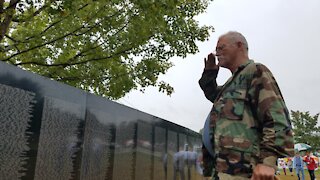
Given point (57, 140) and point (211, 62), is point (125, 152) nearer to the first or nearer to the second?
point (57, 140)

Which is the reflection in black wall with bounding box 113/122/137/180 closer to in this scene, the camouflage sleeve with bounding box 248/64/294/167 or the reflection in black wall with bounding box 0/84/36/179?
the reflection in black wall with bounding box 0/84/36/179

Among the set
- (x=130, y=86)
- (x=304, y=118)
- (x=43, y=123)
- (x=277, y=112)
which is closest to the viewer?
(x=277, y=112)

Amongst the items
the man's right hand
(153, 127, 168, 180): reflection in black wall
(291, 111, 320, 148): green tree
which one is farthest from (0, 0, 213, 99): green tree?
(291, 111, 320, 148): green tree

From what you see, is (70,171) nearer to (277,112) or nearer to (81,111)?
(81,111)

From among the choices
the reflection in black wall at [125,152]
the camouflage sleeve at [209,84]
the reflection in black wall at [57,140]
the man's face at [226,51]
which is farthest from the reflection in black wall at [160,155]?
the man's face at [226,51]

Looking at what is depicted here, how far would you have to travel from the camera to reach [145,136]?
6.19 meters

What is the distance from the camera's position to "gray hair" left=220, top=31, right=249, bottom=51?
84.4 inches

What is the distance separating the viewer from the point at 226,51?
2.15m

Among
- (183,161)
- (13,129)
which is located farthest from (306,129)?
(13,129)

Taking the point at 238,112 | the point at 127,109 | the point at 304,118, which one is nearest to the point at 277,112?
the point at 238,112

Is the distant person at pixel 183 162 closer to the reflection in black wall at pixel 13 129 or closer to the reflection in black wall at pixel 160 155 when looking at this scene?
the reflection in black wall at pixel 160 155

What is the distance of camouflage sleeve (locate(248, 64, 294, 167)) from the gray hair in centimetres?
25

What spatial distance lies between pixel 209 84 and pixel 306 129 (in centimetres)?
4671

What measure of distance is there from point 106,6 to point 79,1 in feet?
4.55
